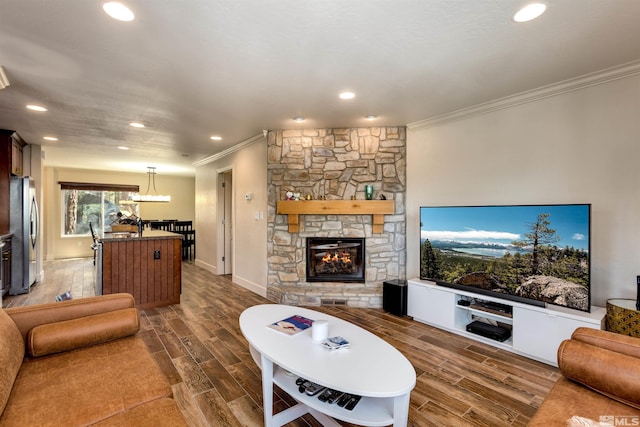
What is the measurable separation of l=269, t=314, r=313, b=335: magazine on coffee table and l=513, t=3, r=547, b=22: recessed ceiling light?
7.57ft

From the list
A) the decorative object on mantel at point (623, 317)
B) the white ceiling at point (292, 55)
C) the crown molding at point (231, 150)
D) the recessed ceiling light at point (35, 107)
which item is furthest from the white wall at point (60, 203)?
the decorative object on mantel at point (623, 317)

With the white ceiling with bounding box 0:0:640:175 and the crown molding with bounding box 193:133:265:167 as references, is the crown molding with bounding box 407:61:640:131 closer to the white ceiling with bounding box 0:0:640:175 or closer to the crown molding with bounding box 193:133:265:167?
the white ceiling with bounding box 0:0:640:175

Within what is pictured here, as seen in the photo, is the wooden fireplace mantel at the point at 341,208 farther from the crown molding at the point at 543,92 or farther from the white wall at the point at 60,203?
the white wall at the point at 60,203

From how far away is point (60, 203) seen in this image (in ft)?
26.3

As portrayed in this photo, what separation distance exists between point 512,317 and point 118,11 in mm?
3725

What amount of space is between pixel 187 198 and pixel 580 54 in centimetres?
971

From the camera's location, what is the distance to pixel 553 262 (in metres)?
2.59

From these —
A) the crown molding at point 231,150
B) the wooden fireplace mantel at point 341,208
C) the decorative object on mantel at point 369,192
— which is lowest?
the wooden fireplace mantel at point 341,208

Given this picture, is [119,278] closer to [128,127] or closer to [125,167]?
[128,127]

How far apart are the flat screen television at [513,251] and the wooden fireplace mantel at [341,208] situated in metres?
0.55

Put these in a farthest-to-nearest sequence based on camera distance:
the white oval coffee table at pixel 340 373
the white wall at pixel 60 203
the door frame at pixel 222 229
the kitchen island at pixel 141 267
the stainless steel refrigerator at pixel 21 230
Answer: the white wall at pixel 60 203, the door frame at pixel 222 229, the stainless steel refrigerator at pixel 21 230, the kitchen island at pixel 141 267, the white oval coffee table at pixel 340 373

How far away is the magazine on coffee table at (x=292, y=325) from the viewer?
2.01 metres

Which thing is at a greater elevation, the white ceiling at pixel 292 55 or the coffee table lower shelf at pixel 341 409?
the white ceiling at pixel 292 55

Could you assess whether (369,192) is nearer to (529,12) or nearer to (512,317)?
(512,317)
